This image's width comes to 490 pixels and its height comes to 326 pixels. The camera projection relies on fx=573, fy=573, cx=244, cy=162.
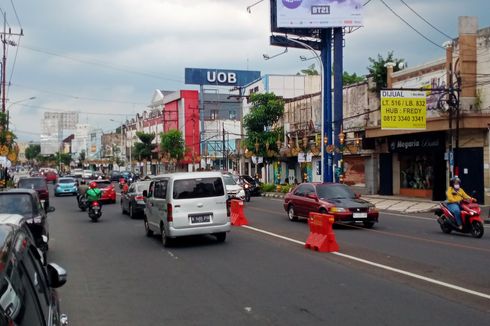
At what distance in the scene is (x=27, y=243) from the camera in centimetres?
399

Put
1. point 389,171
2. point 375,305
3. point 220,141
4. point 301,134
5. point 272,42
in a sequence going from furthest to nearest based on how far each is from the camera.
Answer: point 220,141, point 301,134, point 272,42, point 389,171, point 375,305

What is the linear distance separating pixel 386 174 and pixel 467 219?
21.4 m

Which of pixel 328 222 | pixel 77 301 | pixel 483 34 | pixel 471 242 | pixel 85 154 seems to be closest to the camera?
pixel 77 301

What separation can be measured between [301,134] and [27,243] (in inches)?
1802

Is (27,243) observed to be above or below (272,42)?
below

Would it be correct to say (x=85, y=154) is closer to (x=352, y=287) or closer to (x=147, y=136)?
(x=147, y=136)

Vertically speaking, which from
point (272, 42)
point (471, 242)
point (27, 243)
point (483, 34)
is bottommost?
point (471, 242)

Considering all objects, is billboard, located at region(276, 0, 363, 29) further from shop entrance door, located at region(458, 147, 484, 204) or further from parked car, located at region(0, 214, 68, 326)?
parked car, located at region(0, 214, 68, 326)

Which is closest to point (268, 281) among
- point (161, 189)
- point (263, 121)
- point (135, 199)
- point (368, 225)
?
point (161, 189)

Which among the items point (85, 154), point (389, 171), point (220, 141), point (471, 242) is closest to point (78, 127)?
point (85, 154)

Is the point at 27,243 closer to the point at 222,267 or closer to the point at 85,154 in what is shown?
the point at 222,267

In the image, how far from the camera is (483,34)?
1130 inches

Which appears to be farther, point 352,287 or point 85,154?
point 85,154

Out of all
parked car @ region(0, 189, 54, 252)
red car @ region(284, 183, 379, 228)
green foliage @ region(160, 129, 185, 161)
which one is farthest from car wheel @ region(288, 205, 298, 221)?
green foliage @ region(160, 129, 185, 161)
